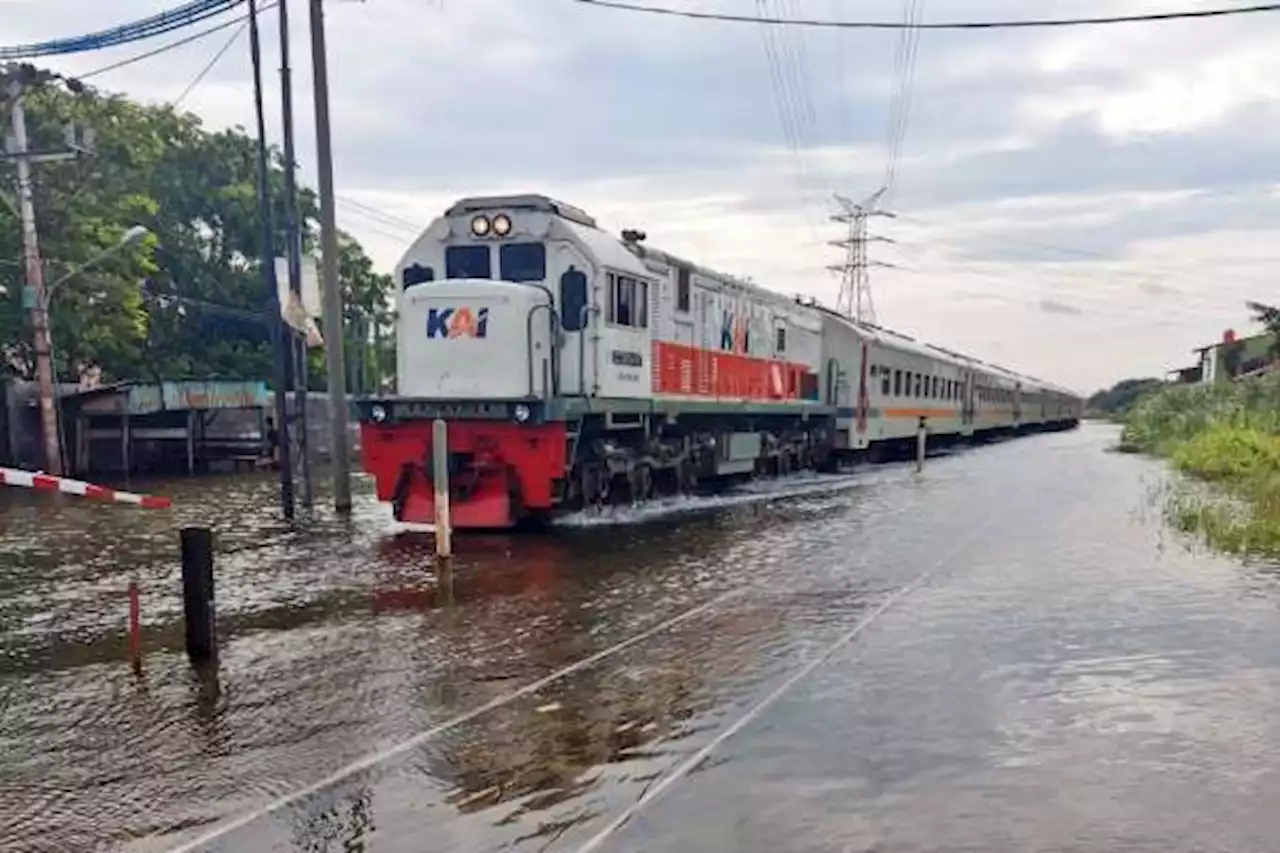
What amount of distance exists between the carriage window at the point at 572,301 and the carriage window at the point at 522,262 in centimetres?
32

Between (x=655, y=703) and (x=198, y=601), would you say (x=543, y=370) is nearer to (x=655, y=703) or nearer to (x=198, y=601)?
(x=198, y=601)

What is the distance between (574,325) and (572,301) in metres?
0.29

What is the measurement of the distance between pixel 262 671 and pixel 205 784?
2.02 m

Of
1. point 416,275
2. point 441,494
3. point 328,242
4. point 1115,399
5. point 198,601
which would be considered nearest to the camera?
point 198,601

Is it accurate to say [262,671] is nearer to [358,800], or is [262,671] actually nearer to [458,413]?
[358,800]

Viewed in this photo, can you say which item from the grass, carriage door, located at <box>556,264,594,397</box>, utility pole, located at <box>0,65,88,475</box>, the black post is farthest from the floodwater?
utility pole, located at <box>0,65,88,475</box>

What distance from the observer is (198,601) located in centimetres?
725

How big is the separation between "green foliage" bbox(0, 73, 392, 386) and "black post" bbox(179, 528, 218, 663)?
2045 cm

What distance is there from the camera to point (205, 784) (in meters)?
4.98

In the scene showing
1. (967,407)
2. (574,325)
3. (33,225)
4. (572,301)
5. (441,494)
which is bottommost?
(441,494)

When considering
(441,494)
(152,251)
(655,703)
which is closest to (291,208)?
(441,494)

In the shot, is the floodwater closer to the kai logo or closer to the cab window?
the kai logo

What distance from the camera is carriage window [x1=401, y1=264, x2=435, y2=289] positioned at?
48.0 ft

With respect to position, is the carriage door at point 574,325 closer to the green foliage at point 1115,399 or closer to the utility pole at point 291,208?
the utility pole at point 291,208
